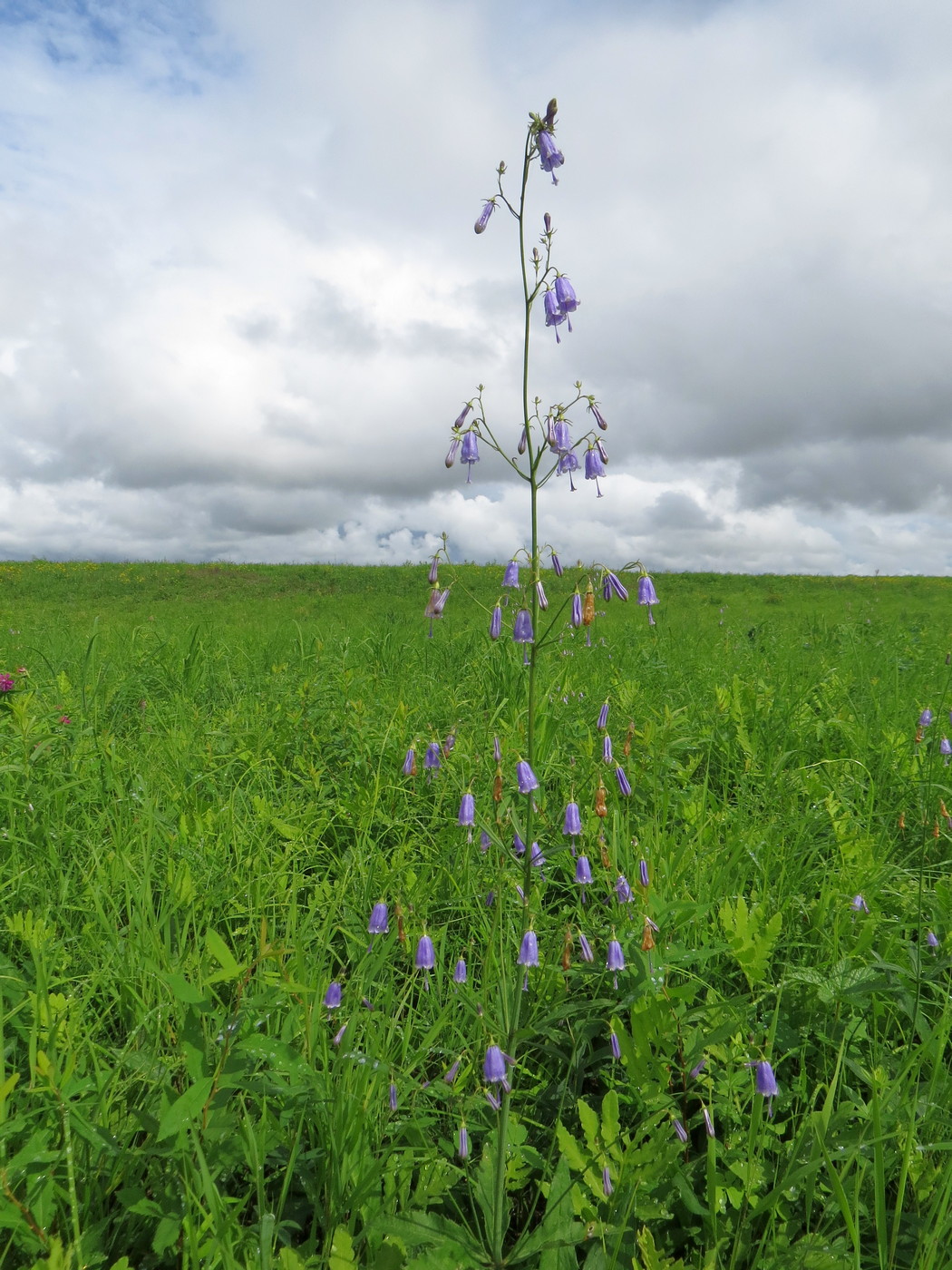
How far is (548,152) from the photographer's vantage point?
201cm

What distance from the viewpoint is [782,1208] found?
173 centimetres

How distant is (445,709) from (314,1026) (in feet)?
10.2

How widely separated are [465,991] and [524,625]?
1.05 metres

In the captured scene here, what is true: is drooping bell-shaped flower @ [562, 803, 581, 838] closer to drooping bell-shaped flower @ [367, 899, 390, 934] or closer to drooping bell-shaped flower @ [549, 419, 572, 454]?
drooping bell-shaped flower @ [367, 899, 390, 934]

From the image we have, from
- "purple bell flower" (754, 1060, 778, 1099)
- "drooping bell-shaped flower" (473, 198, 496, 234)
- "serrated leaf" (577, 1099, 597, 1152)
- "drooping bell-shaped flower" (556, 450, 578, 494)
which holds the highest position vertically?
"drooping bell-shaped flower" (473, 198, 496, 234)

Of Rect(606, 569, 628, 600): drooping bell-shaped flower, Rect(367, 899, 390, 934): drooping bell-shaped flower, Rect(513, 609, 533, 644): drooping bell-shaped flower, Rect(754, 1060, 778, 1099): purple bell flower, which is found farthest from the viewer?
Rect(367, 899, 390, 934): drooping bell-shaped flower

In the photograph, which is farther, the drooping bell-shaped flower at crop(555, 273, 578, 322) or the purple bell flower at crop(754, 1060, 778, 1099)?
the drooping bell-shaped flower at crop(555, 273, 578, 322)

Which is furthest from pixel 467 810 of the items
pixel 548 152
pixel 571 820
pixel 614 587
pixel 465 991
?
pixel 548 152

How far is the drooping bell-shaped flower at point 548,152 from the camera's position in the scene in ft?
6.55

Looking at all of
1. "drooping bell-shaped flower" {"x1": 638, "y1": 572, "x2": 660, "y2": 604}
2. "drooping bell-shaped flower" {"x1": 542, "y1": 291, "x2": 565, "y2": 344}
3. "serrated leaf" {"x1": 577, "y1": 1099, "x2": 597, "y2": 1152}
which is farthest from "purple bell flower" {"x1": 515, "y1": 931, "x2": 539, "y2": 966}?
"drooping bell-shaped flower" {"x1": 542, "y1": 291, "x2": 565, "y2": 344}

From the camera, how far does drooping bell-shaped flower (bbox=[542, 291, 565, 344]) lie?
6.79ft

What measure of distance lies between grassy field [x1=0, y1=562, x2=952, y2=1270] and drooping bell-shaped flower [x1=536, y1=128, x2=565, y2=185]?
127 cm

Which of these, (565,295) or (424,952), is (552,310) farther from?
(424,952)

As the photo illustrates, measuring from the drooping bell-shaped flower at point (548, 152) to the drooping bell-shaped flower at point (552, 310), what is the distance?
373 millimetres
